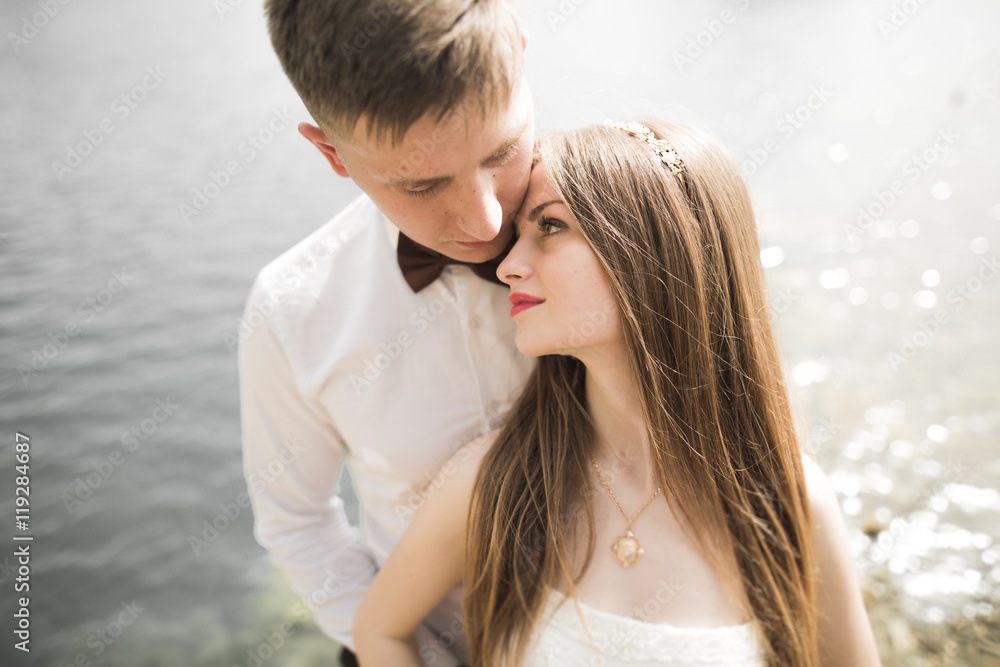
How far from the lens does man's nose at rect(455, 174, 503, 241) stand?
1.50 m

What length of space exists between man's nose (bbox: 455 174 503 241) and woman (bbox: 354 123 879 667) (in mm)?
240

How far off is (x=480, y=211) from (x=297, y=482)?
1342mm

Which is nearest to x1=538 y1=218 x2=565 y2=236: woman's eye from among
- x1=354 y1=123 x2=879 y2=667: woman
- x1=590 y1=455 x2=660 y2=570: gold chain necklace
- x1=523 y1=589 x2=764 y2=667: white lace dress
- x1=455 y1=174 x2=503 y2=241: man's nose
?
x1=354 y1=123 x2=879 y2=667: woman

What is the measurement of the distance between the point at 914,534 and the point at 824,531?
2.56m

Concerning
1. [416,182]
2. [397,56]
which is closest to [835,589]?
[416,182]

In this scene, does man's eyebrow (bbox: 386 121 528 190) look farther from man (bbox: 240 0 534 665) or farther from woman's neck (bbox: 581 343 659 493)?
woman's neck (bbox: 581 343 659 493)

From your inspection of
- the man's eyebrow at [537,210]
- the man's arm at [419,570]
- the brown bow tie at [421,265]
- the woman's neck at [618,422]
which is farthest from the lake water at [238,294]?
the man's arm at [419,570]

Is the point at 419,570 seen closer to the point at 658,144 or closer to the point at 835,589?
the point at 835,589

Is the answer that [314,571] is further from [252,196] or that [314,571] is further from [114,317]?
[252,196]

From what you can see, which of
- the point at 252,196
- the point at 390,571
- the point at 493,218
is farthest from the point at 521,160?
the point at 252,196

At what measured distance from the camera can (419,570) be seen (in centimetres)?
200

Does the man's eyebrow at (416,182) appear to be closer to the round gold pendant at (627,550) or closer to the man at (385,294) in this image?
the man at (385,294)

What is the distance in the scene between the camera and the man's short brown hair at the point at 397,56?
4.33 feet

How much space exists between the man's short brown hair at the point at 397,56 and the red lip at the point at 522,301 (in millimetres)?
543
